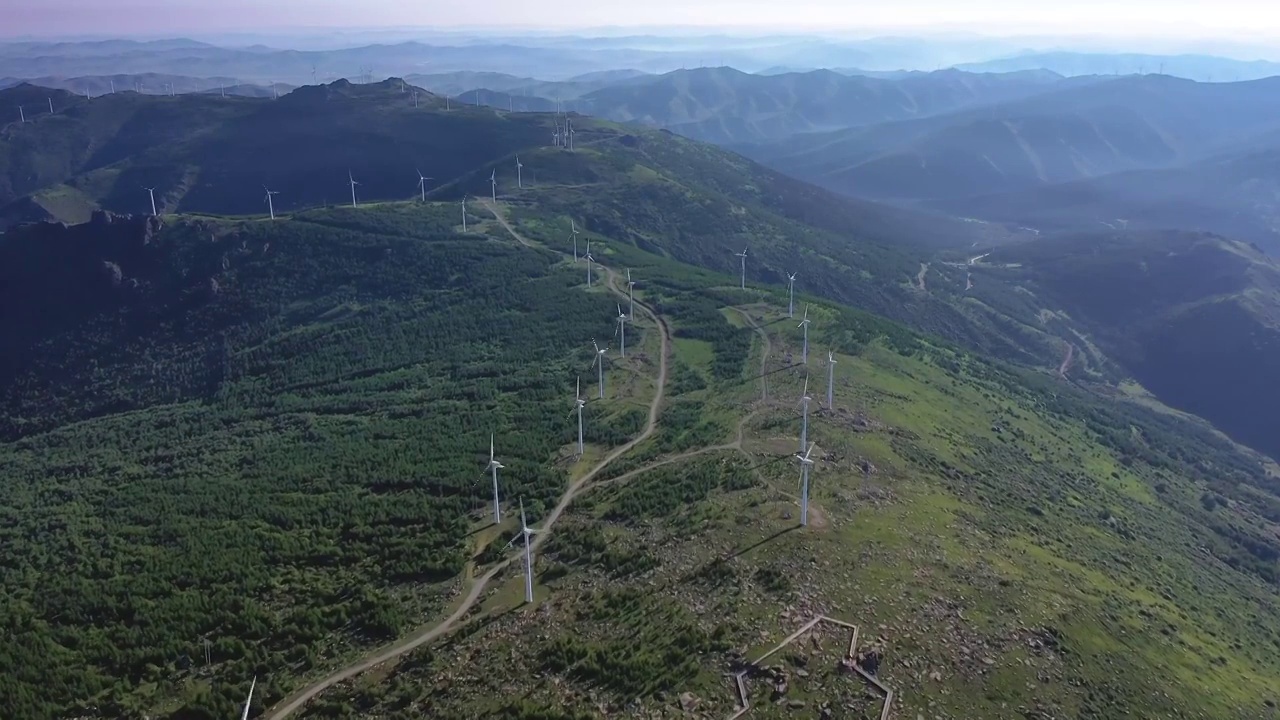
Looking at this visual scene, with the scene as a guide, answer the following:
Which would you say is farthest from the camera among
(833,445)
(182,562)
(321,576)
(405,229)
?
(405,229)

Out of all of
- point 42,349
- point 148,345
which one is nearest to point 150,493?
point 148,345

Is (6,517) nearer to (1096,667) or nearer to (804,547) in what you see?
(804,547)

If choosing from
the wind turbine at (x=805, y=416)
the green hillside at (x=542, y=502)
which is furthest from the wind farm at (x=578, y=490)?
the wind turbine at (x=805, y=416)

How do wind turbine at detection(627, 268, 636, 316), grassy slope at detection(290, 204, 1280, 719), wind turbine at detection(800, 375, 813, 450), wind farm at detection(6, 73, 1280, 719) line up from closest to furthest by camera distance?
grassy slope at detection(290, 204, 1280, 719), wind farm at detection(6, 73, 1280, 719), wind turbine at detection(800, 375, 813, 450), wind turbine at detection(627, 268, 636, 316)

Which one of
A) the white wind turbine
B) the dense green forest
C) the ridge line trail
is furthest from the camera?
the white wind turbine

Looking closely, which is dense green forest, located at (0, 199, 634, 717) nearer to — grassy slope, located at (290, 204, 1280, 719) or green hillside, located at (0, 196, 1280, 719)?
green hillside, located at (0, 196, 1280, 719)

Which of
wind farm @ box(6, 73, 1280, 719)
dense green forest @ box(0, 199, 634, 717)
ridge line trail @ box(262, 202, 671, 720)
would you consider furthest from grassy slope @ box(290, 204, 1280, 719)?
dense green forest @ box(0, 199, 634, 717)

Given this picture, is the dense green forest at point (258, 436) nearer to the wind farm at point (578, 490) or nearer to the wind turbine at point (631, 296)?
the wind farm at point (578, 490)
